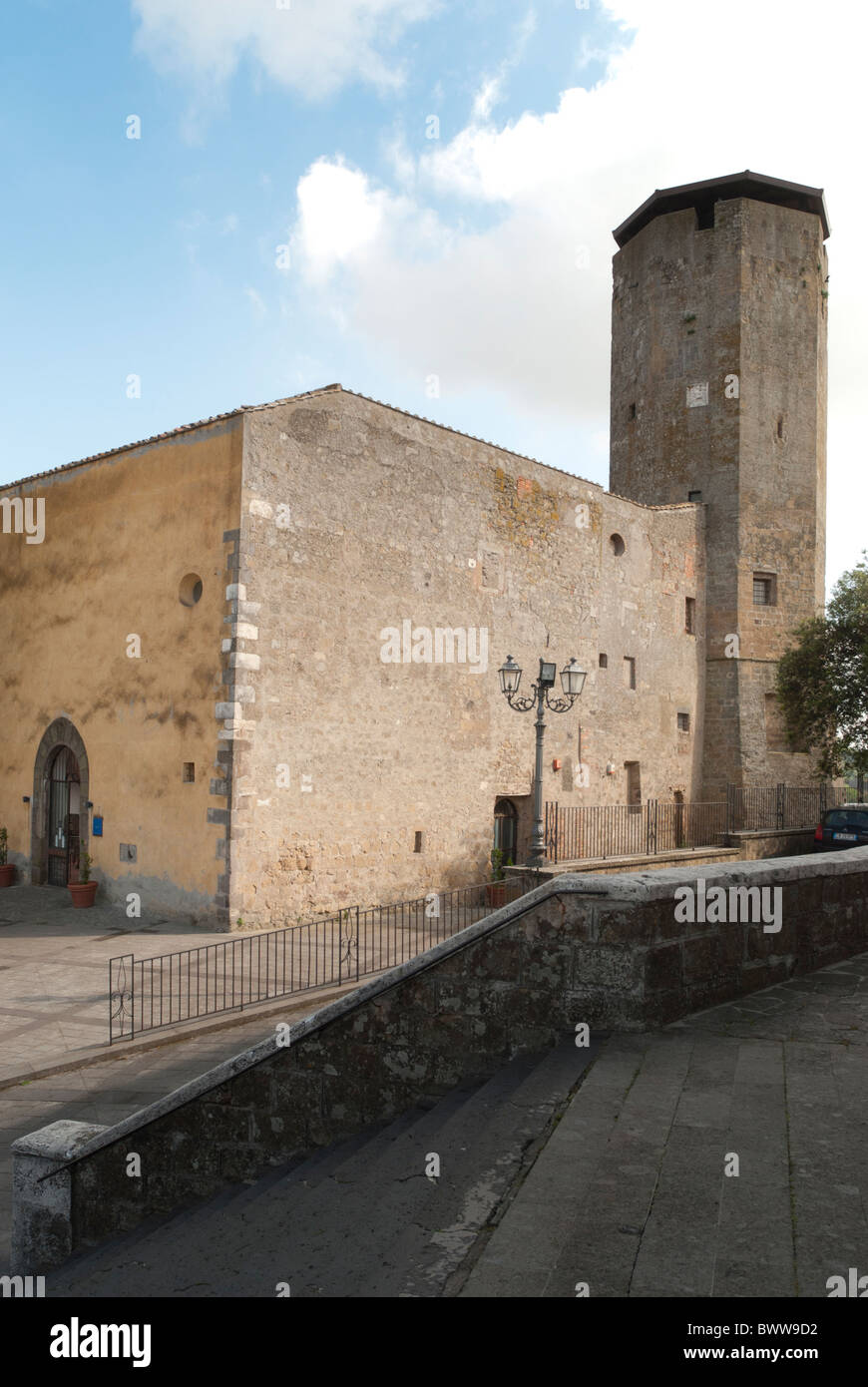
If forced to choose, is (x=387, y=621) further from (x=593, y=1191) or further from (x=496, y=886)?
(x=593, y=1191)

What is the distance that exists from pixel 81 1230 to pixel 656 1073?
327 centimetres

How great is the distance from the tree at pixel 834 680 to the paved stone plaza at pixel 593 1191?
62.6ft

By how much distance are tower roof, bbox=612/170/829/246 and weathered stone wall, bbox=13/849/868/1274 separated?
23992 mm

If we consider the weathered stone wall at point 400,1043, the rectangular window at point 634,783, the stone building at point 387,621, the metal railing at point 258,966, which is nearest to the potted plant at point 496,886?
the metal railing at point 258,966

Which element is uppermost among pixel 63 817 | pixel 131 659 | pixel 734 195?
Answer: pixel 734 195

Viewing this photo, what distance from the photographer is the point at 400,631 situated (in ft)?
53.3

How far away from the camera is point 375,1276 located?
11.3 feet

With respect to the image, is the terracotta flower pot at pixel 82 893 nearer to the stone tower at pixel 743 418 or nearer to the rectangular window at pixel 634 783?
the rectangular window at pixel 634 783

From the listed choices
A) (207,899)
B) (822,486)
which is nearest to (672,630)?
(822,486)

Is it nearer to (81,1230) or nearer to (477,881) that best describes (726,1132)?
(81,1230)

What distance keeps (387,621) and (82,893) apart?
22.5ft

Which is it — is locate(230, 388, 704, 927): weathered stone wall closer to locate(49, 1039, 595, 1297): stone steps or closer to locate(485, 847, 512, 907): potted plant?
locate(485, 847, 512, 907): potted plant

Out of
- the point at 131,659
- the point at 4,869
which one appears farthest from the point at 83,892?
the point at 131,659

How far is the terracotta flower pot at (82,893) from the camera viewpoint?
15266mm
